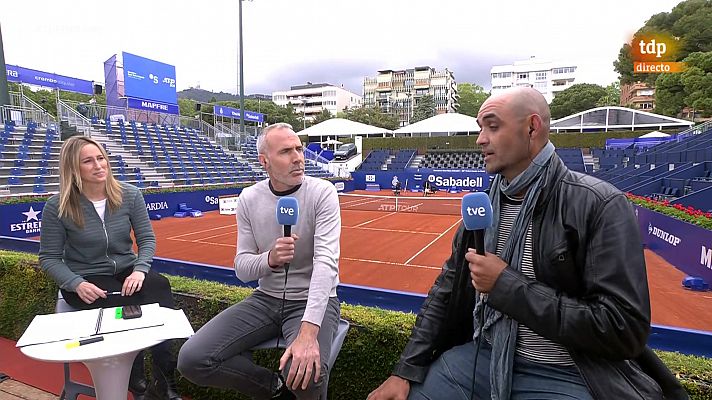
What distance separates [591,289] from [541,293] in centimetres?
17

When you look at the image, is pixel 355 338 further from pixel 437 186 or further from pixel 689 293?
pixel 437 186

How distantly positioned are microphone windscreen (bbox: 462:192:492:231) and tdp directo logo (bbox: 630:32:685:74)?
45065mm

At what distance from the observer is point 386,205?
65.4 ft

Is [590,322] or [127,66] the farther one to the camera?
[127,66]

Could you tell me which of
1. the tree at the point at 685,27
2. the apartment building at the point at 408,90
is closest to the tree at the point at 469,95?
Answer: the apartment building at the point at 408,90

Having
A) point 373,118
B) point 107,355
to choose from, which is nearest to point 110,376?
point 107,355

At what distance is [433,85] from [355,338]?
114682mm

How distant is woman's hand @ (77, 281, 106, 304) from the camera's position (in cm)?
271

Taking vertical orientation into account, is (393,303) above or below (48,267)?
below

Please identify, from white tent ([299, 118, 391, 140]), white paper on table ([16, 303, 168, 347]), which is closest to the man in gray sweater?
white paper on table ([16, 303, 168, 347])

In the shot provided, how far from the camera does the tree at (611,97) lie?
56.8 metres

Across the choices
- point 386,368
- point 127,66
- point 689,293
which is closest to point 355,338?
point 386,368

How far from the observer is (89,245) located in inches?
119

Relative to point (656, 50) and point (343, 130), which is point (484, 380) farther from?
point (656, 50)
